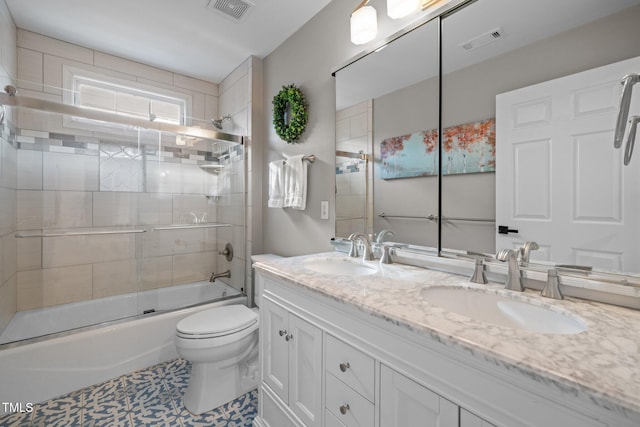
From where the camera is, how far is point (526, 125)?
3.30ft

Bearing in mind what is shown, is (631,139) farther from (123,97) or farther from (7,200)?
(123,97)

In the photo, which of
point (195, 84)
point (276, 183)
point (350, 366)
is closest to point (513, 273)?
point (350, 366)

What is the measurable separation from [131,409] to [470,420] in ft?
6.04

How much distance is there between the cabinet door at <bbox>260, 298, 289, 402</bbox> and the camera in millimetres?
1267

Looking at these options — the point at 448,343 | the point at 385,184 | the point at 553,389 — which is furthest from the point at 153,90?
the point at 553,389

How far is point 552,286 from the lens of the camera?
90 centimetres

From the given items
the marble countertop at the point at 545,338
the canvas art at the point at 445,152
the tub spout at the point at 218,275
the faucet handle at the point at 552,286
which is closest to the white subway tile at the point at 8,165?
the tub spout at the point at 218,275

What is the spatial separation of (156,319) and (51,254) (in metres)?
0.97

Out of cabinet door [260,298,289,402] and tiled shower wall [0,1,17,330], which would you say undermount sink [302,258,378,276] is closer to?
cabinet door [260,298,289,402]

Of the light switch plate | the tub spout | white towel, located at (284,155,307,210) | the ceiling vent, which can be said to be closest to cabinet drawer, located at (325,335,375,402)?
the light switch plate

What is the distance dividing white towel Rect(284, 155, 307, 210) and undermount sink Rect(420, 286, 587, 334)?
3.83ft

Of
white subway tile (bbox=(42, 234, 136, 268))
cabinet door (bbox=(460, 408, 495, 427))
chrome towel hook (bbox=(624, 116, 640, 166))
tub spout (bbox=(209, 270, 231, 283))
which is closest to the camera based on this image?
cabinet door (bbox=(460, 408, 495, 427))

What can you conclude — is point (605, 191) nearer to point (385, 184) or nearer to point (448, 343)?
point (448, 343)

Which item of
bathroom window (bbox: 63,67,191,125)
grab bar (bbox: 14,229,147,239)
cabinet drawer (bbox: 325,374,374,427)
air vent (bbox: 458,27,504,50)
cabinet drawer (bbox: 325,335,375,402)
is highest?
bathroom window (bbox: 63,67,191,125)
